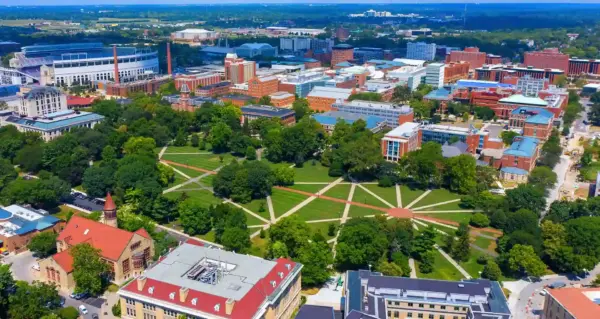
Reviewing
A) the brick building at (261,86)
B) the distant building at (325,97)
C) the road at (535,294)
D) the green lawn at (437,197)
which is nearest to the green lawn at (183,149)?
the distant building at (325,97)

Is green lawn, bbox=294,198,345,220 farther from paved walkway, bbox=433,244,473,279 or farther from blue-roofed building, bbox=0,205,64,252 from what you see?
blue-roofed building, bbox=0,205,64,252

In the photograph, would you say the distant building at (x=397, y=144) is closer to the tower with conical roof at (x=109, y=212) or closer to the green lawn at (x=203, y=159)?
the green lawn at (x=203, y=159)

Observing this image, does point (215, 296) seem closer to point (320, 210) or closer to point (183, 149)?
point (320, 210)

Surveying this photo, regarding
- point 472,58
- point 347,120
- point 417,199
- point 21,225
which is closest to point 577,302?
point 417,199

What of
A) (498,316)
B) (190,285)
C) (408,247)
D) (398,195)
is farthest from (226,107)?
(498,316)

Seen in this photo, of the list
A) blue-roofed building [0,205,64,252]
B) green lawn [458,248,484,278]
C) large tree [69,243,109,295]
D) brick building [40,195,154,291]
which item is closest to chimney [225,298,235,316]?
large tree [69,243,109,295]

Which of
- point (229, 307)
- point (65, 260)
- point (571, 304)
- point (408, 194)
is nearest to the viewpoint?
point (229, 307)
